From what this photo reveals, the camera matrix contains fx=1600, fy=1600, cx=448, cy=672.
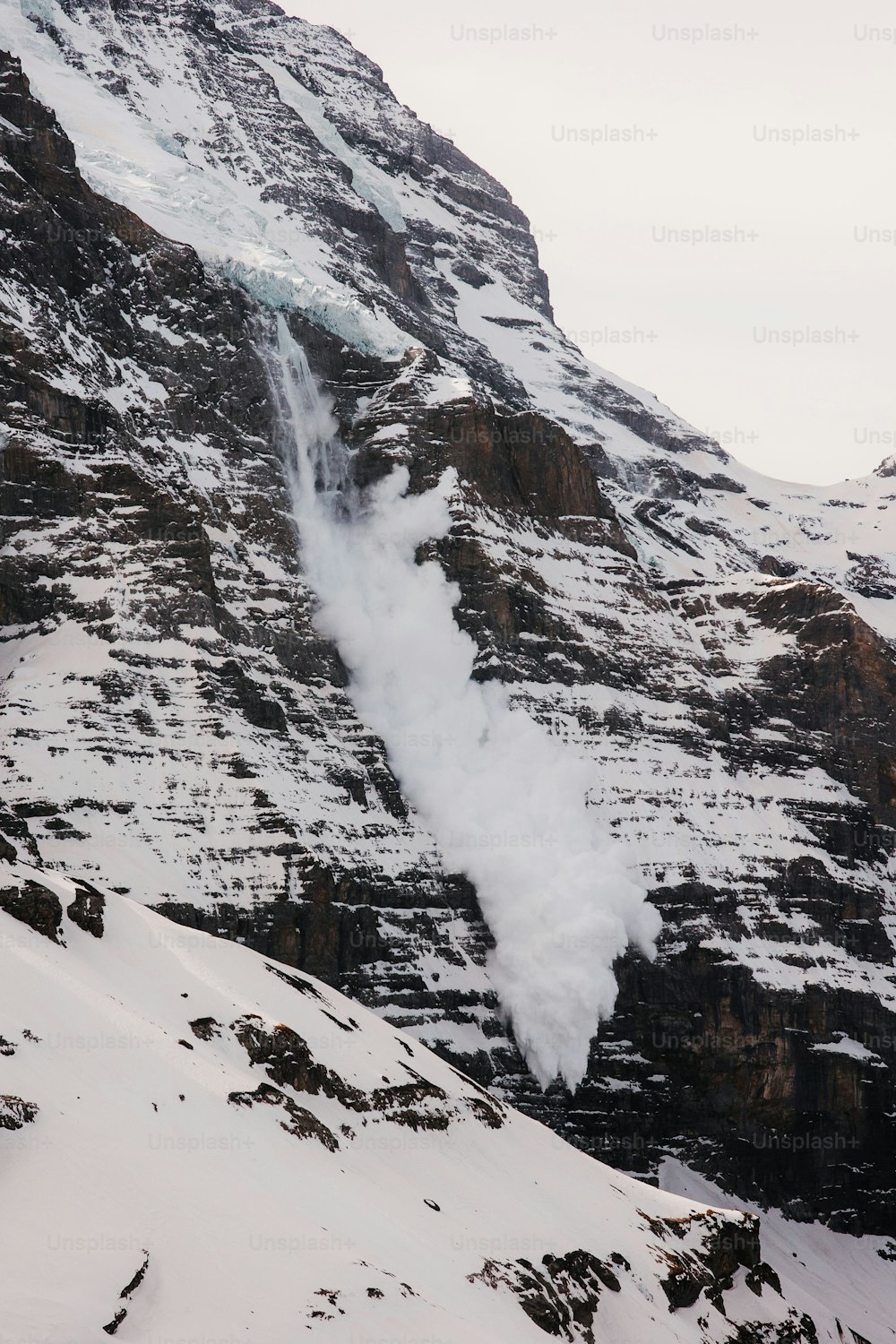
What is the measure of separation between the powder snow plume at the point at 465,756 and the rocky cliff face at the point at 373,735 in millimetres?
2455

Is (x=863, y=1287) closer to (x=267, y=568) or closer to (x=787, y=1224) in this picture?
(x=787, y=1224)

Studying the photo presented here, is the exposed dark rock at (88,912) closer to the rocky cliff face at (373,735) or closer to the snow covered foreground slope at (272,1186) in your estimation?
the snow covered foreground slope at (272,1186)

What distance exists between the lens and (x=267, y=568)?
17025 centimetres

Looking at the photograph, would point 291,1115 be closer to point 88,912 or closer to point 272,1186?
point 272,1186

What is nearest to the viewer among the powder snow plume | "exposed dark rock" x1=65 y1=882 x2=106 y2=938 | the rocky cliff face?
"exposed dark rock" x1=65 y1=882 x2=106 y2=938

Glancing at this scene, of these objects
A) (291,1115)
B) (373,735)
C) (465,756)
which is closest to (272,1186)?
(291,1115)

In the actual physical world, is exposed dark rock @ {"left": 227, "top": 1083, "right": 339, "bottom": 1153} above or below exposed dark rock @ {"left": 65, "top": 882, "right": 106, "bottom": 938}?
below

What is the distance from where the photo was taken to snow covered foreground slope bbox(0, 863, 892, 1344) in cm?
6069

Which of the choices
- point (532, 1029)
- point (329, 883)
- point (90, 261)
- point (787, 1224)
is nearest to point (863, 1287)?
point (787, 1224)

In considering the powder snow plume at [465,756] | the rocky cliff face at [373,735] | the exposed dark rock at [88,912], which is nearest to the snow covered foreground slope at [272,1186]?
the exposed dark rock at [88,912]

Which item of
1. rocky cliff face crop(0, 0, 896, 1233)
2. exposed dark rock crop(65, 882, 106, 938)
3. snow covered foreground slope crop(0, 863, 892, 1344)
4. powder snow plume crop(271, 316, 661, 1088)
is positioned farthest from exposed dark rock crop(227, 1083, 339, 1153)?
powder snow plume crop(271, 316, 661, 1088)

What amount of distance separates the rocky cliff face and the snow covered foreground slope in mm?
28784

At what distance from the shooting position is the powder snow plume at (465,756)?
152m

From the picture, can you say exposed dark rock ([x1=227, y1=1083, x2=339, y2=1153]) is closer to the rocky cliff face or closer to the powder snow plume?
the rocky cliff face
